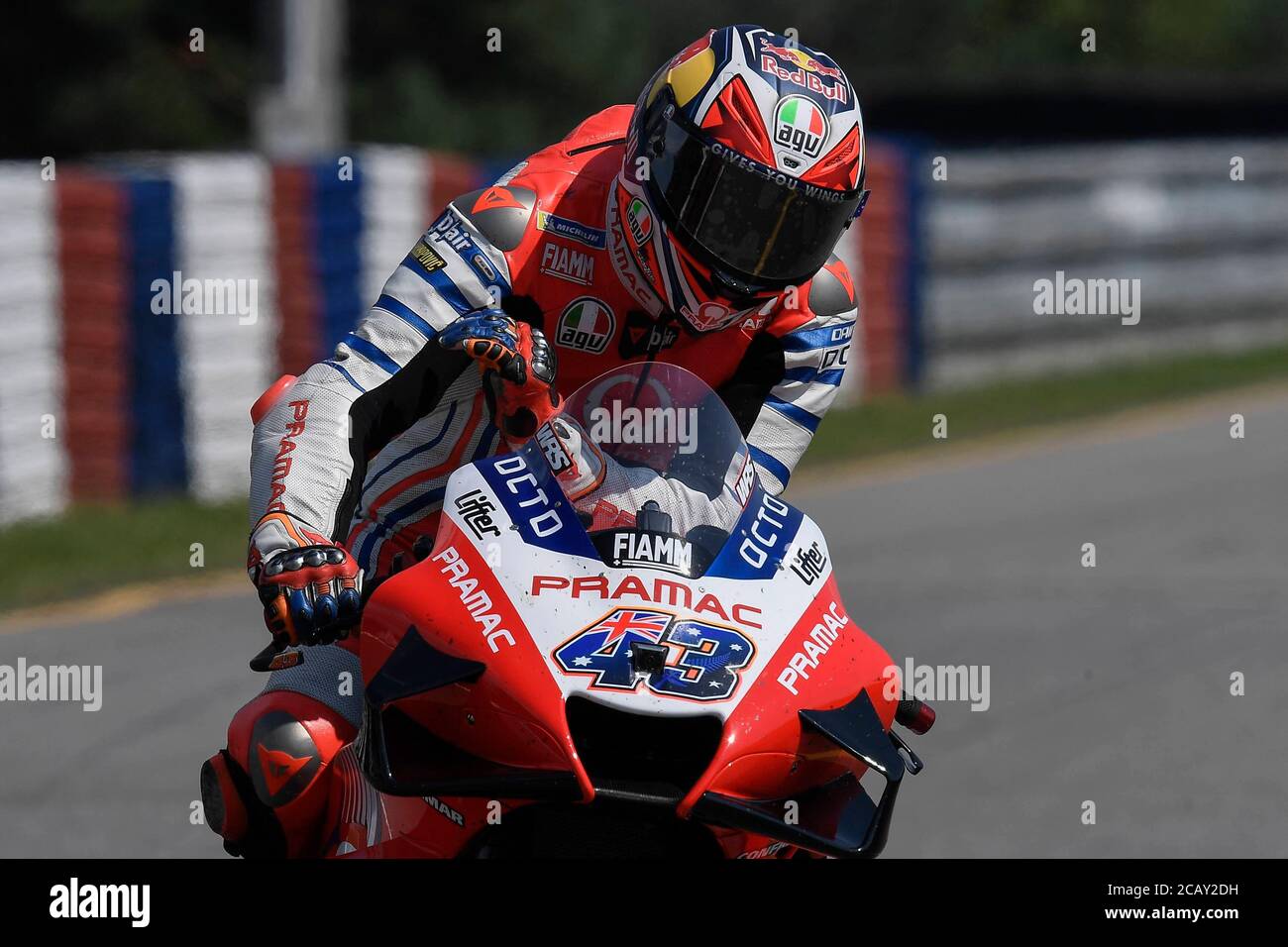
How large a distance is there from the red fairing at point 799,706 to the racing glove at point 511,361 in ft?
2.07

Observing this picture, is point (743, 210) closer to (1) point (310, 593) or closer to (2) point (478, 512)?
(2) point (478, 512)

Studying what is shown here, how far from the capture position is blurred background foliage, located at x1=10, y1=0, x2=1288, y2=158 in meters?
22.7

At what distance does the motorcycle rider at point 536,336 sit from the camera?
3.46 m

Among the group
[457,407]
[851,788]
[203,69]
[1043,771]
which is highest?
[203,69]

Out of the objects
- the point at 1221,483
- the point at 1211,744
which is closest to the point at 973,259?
the point at 1221,483

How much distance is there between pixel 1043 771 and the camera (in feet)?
20.9

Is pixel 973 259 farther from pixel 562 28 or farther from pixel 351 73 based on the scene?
pixel 351 73

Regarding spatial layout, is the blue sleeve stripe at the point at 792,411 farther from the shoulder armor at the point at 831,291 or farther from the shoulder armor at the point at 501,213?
the shoulder armor at the point at 501,213

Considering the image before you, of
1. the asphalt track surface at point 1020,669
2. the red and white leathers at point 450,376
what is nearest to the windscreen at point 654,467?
the red and white leathers at point 450,376

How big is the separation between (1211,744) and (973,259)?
346 inches

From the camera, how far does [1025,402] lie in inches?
575

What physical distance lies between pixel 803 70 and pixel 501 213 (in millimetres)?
664

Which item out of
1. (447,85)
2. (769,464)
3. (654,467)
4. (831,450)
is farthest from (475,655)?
(447,85)
